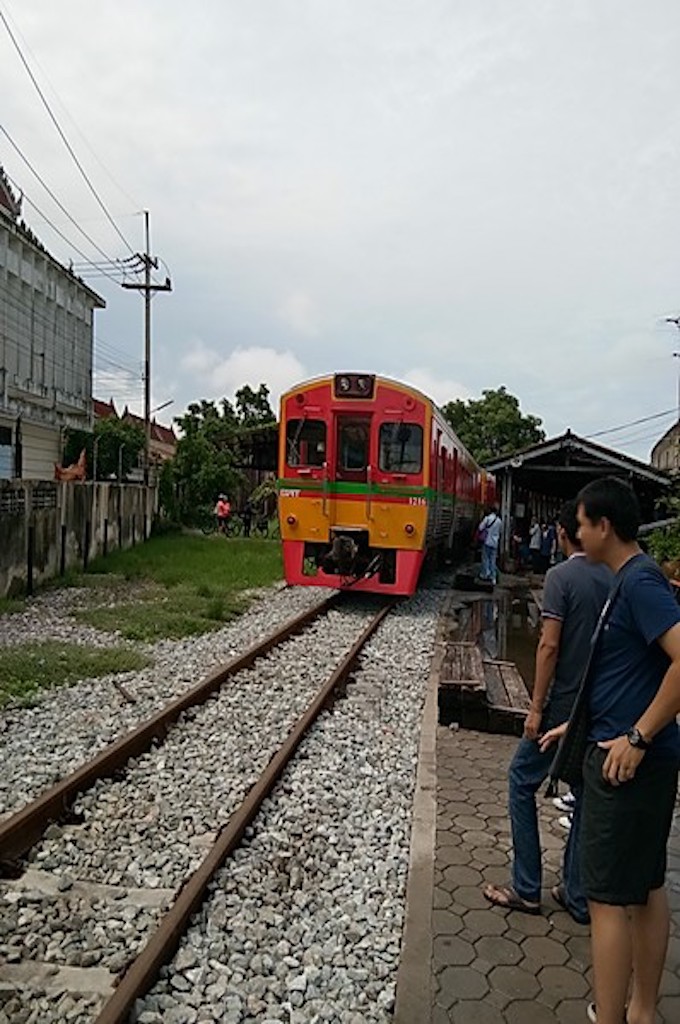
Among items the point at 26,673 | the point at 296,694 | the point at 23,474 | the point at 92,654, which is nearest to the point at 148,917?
the point at 296,694

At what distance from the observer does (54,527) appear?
14086mm

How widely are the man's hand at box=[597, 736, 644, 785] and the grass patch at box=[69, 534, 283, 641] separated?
25.9ft

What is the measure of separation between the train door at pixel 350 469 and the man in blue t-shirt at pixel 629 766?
30.9 ft

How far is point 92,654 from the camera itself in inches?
333

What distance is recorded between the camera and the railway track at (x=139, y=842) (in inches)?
122

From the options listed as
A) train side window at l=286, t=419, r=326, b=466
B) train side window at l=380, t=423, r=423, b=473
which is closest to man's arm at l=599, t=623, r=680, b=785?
train side window at l=380, t=423, r=423, b=473

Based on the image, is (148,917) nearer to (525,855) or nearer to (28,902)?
(28,902)

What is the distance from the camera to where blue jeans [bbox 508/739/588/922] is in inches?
141

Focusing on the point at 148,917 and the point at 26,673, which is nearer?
the point at 148,917

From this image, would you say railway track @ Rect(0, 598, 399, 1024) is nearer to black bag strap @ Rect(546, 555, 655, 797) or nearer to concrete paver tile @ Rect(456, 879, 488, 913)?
concrete paver tile @ Rect(456, 879, 488, 913)

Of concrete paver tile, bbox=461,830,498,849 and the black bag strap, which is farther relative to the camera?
concrete paver tile, bbox=461,830,498,849

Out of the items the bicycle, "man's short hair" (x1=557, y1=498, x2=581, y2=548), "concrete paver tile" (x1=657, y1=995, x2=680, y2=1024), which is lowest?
"concrete paver tile" (x1=657, y1=995, x2=680, y2=1024)

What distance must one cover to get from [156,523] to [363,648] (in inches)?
573

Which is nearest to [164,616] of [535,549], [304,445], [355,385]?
[304,445]
